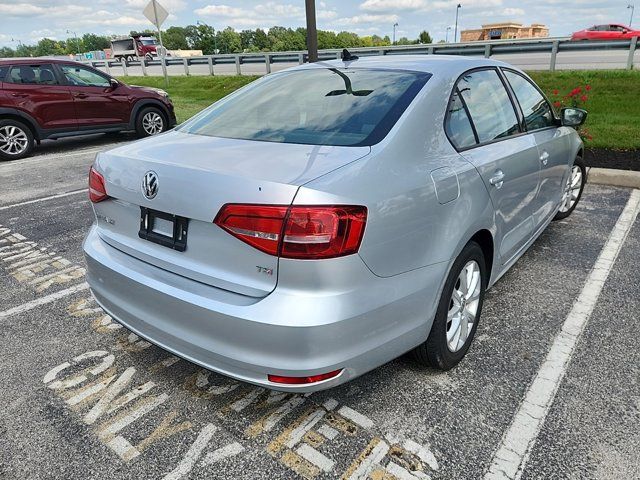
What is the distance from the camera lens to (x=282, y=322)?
191 cm

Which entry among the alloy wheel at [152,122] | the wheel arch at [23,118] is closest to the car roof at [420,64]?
the wheel arch at [23,118]

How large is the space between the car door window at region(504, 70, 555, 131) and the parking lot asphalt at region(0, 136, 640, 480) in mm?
1239

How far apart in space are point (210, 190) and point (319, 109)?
0.96 m

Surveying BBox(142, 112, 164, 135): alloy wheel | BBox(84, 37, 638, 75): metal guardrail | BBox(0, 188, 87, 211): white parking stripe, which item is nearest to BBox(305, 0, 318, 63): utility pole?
BBox(84, 37, 638, 75): metal guardrail

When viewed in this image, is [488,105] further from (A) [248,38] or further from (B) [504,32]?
(A) [248,38]

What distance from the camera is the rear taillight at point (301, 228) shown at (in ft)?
6.15

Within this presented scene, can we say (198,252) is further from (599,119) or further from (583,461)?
(599,119)

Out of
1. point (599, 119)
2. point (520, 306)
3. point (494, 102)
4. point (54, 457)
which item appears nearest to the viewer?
point (54, 457)

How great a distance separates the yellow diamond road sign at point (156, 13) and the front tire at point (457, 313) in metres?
14.5

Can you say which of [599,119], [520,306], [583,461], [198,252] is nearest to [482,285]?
[520,306]

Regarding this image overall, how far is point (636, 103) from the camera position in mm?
9602

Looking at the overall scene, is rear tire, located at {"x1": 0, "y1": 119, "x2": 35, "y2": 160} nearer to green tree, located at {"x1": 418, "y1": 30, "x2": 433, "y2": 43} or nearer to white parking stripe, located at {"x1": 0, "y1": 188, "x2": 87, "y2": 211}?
white parking stripe, located at {"x1": 0, "y1": 188, "x2": 87, "y2": 211}

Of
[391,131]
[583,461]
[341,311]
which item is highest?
[391,131]

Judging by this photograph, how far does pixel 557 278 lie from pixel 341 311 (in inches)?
104
